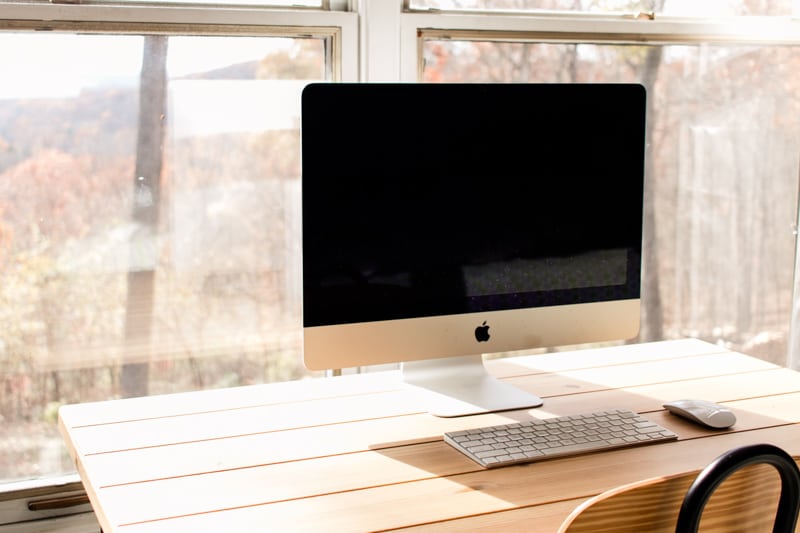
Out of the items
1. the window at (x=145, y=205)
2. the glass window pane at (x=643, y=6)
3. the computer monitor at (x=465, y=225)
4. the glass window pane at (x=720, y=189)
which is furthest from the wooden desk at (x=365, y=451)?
the glass window pane at (x=643, y=6)

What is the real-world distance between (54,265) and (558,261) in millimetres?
993

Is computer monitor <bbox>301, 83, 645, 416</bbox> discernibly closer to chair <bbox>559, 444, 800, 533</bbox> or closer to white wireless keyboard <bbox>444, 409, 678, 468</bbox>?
white wireless keyboard <bbox>444, 409, 678, 468</bbox>

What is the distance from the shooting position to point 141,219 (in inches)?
76.8

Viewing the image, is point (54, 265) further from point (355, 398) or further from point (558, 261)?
point (558, 261)

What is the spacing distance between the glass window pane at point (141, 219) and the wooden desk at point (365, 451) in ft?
0.98

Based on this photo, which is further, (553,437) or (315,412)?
(315,412)

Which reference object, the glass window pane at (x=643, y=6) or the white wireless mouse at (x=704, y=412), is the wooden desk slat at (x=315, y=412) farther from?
the glass window pane at (x=643, y=6)

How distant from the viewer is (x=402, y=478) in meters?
1.34

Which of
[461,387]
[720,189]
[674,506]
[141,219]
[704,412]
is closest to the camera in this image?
[674,506]

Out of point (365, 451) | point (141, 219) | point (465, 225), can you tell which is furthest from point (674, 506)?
point (141, 219)

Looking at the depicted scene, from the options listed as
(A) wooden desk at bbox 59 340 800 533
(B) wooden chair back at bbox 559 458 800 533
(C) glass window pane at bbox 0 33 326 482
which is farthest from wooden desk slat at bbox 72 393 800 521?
(C) glass window pane at bbox 0 33 326 482

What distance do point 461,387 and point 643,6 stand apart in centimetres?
114

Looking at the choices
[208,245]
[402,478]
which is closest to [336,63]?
[208,245]

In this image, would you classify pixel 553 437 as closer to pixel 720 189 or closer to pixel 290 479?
pixel 290 479
